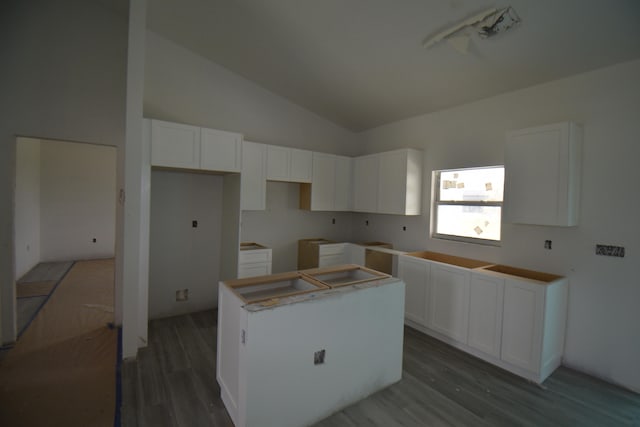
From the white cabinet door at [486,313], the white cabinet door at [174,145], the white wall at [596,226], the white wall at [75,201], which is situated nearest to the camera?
the white wall at [596,226]

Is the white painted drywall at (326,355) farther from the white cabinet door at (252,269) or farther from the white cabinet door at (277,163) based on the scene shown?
the white cabinet door at (277,163)

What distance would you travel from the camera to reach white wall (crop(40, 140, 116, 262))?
655cm

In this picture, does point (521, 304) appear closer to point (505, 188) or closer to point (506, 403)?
point (506, 403)

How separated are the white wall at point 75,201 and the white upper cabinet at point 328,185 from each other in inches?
208

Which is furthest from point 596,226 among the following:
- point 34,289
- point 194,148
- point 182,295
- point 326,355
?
point 34,289

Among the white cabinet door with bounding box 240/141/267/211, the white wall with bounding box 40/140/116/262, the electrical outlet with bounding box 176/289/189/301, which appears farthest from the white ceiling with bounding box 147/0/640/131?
the white wall with bounding box 40/140/116/262

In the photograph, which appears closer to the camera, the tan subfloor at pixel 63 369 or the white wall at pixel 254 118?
the tan subfloor at pixel 63 369

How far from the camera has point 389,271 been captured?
463 centimetres

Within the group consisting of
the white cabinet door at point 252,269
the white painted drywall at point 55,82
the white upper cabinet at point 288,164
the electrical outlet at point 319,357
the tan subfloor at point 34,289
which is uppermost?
the white painted drywall at point 55,82

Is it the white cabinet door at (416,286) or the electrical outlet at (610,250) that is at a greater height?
the electrical outlet at (610,250)

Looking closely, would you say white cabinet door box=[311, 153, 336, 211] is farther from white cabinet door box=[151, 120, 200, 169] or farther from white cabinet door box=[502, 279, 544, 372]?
white cabinet door box=[502, 279, 544, 372]

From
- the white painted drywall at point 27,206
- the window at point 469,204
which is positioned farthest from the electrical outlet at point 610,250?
the white painted drywall at point 27,206

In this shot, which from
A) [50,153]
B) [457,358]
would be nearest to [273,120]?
[457,358]

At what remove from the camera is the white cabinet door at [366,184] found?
181 inches
